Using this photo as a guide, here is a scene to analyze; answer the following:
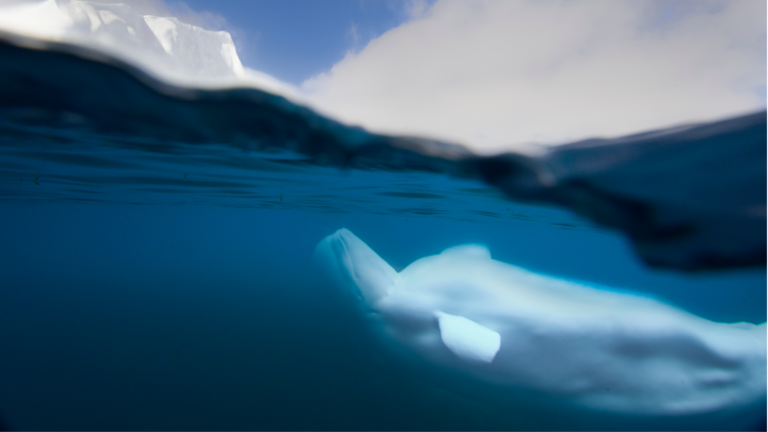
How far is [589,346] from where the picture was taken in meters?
5.54

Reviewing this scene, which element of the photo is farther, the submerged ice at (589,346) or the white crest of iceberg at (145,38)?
the submerged ice at (589,346)

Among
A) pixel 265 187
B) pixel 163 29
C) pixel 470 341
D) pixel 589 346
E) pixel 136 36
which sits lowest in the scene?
pixel 470 341

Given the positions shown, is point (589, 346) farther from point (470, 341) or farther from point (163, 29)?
point (163, 29)

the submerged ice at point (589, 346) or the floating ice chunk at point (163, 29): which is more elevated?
the floating ice chunk at point (163, 29)

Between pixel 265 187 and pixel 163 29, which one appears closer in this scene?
pixel 163 29

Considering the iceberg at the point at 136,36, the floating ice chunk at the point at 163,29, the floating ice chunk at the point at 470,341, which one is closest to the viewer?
the iceberg at the point at 136,36

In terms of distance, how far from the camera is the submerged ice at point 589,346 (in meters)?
5.30

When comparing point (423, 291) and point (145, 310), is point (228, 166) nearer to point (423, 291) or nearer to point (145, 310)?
point (423, 291)

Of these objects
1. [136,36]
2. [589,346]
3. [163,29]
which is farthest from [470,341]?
[136,36]

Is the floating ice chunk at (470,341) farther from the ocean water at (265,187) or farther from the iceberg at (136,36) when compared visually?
the iceberg at (136,36)

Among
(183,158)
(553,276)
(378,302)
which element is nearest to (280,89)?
(183,158)

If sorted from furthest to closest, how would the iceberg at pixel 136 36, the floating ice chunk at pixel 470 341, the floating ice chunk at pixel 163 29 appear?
1. the floating ice chunk at pixel 470 341
2. the floating ice chunk at pixel 163 29
3. the iceberg at pixel 136 36

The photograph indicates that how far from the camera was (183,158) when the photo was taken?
7285mm

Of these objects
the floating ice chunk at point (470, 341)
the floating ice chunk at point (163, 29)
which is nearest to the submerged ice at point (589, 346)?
the floating ice chunk at point (470, 341)
